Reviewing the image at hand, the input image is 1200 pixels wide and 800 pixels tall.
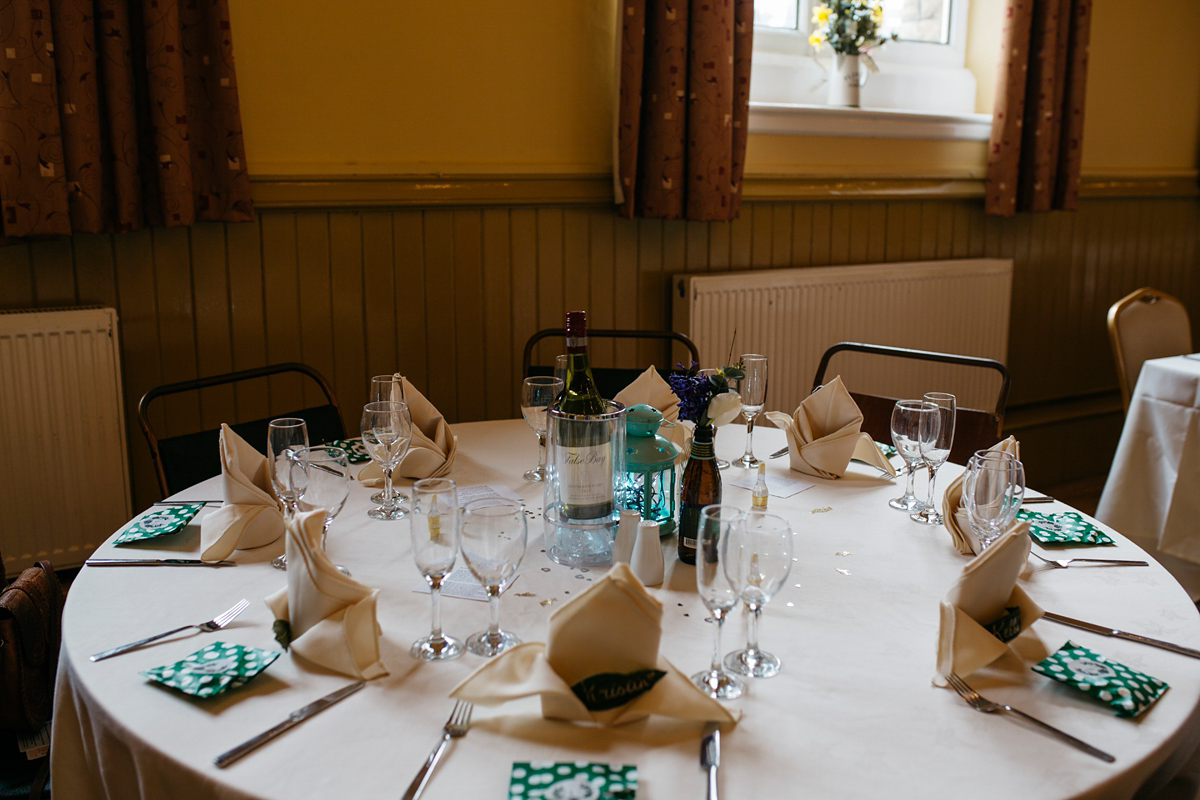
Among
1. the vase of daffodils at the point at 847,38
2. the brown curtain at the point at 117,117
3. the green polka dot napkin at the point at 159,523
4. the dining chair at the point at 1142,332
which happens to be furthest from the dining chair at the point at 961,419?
the brown curtain at the point at 117,117

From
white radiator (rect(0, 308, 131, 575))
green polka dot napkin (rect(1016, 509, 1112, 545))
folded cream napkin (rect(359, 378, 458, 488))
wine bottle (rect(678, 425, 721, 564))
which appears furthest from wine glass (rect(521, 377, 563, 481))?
white radiator (rect(0, 308, 131, 575))

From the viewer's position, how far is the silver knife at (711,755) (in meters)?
0.80

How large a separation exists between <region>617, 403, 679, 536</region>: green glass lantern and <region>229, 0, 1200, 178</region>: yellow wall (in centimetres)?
154

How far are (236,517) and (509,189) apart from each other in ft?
5.42

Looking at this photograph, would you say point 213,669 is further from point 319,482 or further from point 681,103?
point 681,103

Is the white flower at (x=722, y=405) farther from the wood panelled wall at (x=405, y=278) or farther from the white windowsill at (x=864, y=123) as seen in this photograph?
the white windowsill at (x=864, y=123)

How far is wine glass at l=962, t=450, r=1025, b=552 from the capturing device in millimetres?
1182

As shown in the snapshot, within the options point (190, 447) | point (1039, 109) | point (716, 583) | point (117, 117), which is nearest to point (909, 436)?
point (716, 583)

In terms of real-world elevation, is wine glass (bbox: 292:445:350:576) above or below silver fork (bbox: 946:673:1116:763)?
above

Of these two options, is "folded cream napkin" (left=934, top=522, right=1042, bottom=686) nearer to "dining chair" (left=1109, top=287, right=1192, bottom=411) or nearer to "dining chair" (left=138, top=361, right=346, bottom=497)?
"dining chair" (left=138, top=361, right=346, bottom=497)

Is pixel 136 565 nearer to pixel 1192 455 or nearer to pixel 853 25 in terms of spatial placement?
pixel 1192 455

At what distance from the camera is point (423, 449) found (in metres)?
1.64

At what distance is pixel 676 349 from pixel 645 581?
197 centimetres

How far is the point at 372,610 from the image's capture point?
102 centimetres
